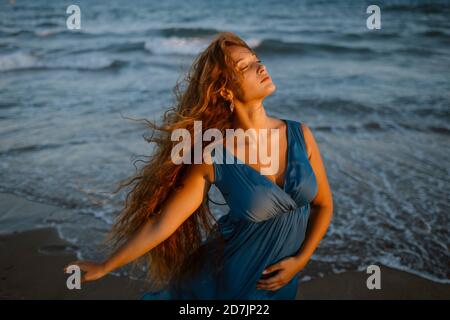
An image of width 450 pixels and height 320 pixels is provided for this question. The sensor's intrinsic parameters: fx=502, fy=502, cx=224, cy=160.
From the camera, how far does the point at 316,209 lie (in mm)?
2496

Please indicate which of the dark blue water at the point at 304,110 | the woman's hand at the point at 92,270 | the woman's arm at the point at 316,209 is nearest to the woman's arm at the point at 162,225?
the woman's hand at the point at 92,270

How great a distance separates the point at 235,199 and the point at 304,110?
22.1 feet

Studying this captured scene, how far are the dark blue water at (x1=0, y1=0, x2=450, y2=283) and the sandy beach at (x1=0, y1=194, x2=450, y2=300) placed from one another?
0.16 m

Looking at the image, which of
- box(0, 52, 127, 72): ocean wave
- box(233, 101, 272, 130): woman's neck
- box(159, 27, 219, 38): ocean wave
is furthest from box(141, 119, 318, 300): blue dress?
box(159, 27, 219, 38): ocean wave

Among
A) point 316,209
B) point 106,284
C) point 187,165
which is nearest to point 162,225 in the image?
point 187,165

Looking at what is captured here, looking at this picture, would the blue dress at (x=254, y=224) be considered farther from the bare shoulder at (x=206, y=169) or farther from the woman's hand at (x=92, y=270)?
the woman's hand at (x=92, y=270)

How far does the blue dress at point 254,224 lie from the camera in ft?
7.38

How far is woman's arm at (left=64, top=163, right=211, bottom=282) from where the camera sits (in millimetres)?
2195

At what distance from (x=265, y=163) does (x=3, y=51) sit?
16.2 metres

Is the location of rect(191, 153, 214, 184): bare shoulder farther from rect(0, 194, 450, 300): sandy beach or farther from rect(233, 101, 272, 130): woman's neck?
rect(0, 194, 450, 300): sandy beach

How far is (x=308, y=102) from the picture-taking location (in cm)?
923
